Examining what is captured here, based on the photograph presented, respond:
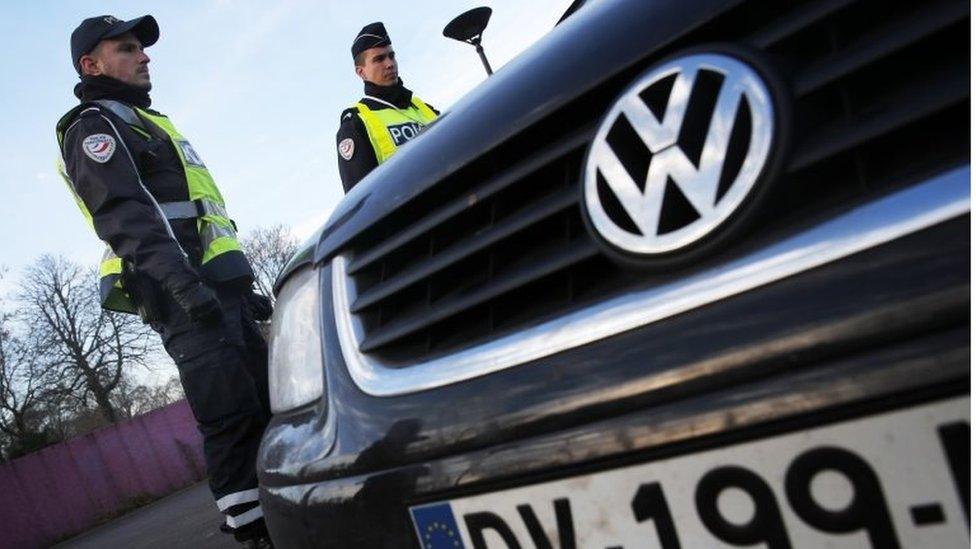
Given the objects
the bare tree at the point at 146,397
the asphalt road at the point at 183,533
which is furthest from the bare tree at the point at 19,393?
the asphalt road at the point at 183,533

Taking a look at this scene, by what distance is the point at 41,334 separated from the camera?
27.9 meters

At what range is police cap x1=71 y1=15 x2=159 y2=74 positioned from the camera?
276 centimetres

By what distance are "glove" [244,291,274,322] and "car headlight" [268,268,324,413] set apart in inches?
58.2

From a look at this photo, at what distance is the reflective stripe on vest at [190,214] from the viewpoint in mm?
2564

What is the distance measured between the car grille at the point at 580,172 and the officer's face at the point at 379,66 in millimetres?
2629

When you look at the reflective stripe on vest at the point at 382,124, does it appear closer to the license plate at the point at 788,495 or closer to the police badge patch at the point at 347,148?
the police badge patch at the point at 347,148

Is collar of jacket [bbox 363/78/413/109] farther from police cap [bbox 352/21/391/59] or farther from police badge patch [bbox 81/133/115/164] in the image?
police badge patch [bbox 81/133/115/164]

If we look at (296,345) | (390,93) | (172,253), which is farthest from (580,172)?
(390,93)

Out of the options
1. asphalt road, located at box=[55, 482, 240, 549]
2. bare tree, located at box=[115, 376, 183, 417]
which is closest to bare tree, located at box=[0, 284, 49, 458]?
bare tree, located at box=[115, 376, 183, 417]

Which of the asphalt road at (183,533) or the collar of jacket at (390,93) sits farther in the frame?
the asphalt road at (183,533)

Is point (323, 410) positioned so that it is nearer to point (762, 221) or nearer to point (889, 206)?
point (762, 221)

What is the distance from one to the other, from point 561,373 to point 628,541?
19 centimetres

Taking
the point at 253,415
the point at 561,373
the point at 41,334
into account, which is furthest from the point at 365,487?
the point at 41,334

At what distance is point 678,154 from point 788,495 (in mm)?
339
